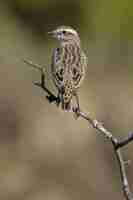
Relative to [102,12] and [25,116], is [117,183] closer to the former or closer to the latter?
[25,116]

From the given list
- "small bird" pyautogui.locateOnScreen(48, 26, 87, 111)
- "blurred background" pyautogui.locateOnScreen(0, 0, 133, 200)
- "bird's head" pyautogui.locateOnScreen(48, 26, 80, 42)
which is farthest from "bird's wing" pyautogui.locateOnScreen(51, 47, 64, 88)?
"blurred background" pyautogui.locateOnScreen(0, 0, 133, 200)

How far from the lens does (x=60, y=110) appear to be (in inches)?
222

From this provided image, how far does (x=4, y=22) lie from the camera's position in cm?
634

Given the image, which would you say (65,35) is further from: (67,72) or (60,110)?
(60,110)

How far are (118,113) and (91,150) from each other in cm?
30

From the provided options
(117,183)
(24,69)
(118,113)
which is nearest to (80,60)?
(117,183)

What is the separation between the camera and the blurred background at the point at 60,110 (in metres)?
5.30

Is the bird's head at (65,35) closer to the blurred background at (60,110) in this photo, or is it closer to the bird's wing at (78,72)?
the bird's wing at (78,72)

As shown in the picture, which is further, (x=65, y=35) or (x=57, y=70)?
(x=65, y=35)

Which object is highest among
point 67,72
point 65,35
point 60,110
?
point 60,110

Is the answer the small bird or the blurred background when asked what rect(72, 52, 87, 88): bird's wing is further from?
the blurred background

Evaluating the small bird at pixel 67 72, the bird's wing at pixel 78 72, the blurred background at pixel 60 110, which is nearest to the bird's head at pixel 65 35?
the small bird at pixel 67 72

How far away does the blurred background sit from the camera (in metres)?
5.30

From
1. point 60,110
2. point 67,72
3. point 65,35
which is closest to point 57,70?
point 67,72
